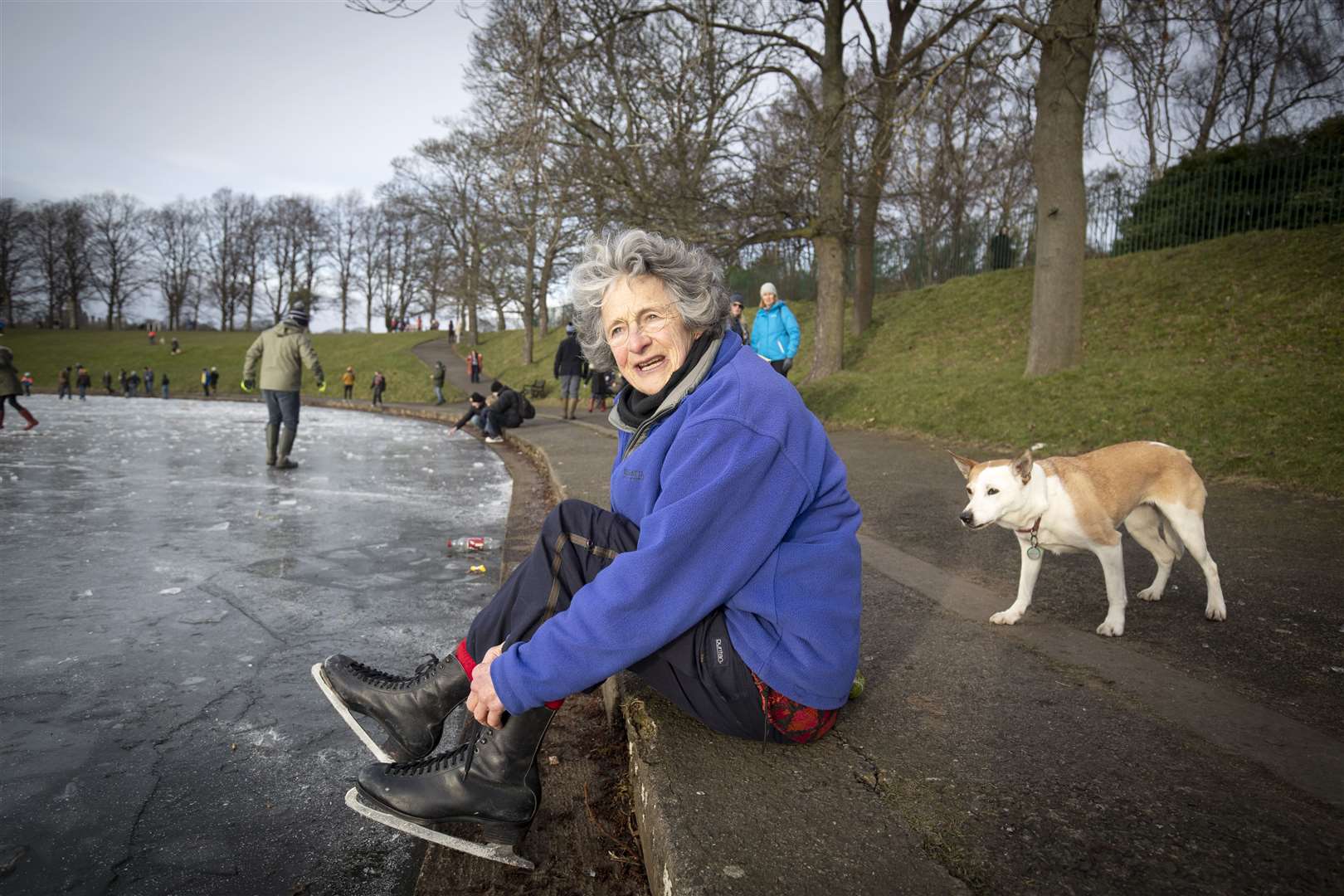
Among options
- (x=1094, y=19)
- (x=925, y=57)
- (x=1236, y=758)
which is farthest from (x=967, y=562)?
(x=925, y=57)

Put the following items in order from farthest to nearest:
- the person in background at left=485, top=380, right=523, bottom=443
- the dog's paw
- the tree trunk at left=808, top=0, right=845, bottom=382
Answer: the person in background at left=485, top=380, right=523, bottom=443 → the tree trunk at left=808, top=0, right=845, bottom=382 → the dog's paw

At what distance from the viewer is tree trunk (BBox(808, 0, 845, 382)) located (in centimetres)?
1405

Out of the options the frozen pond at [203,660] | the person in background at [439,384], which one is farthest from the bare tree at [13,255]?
the frozen pond at [203,660]

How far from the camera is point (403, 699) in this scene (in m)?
2.47

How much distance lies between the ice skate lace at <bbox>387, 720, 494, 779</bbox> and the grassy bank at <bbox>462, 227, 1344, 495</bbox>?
7.44 meters

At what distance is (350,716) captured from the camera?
261 cm

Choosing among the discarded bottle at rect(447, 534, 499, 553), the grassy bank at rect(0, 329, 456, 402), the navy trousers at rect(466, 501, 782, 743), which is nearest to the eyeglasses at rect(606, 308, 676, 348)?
the navy trousers at rect(466, 501, 782, 743)

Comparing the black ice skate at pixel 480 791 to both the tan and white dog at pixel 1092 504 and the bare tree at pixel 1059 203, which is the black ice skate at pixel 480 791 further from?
the bare tree at pixel 1059 203

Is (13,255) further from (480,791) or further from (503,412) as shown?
(480,791)

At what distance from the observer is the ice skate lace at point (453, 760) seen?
2.17 meters

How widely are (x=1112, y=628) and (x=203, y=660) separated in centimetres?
416

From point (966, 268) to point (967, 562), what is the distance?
19619 mm

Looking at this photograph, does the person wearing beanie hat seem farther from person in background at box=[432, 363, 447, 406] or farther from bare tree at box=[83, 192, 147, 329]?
bare tree at box=[83, 192, 147, 329]

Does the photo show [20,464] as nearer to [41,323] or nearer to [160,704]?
[160,704]
